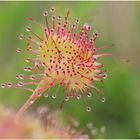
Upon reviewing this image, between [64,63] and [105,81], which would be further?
[105,81]


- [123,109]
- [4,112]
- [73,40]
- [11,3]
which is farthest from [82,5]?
[4,112]

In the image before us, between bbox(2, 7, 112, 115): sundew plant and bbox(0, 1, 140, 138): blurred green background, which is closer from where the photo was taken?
bbox(2, 7, 112, 115): sundew plant

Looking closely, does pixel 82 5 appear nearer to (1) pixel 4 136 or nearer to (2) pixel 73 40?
(2) pixel 73 40

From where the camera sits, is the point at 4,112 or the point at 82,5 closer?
the point at 4,112

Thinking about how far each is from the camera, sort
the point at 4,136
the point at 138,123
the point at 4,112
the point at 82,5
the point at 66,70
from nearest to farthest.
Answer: the point at 4,136
the point at 4,112
the point at 66,70
the point at 138,123
the point at 82,5

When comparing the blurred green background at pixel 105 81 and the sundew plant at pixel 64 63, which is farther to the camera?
the blurred green background at pixel 105 81

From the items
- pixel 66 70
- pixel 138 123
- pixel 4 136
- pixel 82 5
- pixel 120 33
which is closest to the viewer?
pixel 4 136

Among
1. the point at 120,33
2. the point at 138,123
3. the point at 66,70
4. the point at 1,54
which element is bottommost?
the point at 138,123

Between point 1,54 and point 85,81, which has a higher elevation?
point 1,54
